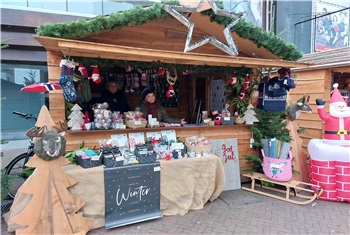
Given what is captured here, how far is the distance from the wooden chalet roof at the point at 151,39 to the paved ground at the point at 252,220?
2352mm

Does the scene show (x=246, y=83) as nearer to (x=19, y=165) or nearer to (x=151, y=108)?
(x=151, y=108)

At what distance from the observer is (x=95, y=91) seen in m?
6.02

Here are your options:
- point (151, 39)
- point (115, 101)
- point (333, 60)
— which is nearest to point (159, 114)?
point (115, 101)

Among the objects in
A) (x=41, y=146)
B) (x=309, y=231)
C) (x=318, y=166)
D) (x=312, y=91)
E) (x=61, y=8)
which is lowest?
(x=309, y=231)

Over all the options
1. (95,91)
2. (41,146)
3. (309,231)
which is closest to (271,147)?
(309,231)

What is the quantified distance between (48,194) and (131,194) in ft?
3.43

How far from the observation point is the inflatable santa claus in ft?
13.8

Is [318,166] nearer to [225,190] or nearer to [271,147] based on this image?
[271,147]

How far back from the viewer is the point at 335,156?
4250 mm

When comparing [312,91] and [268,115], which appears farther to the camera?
[312,91]

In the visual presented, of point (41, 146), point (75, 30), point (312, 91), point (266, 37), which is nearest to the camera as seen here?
point (41, 146)

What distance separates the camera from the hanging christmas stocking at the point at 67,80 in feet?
11.3

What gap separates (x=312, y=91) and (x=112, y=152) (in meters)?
4.70

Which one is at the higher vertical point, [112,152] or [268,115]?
[268,115]
